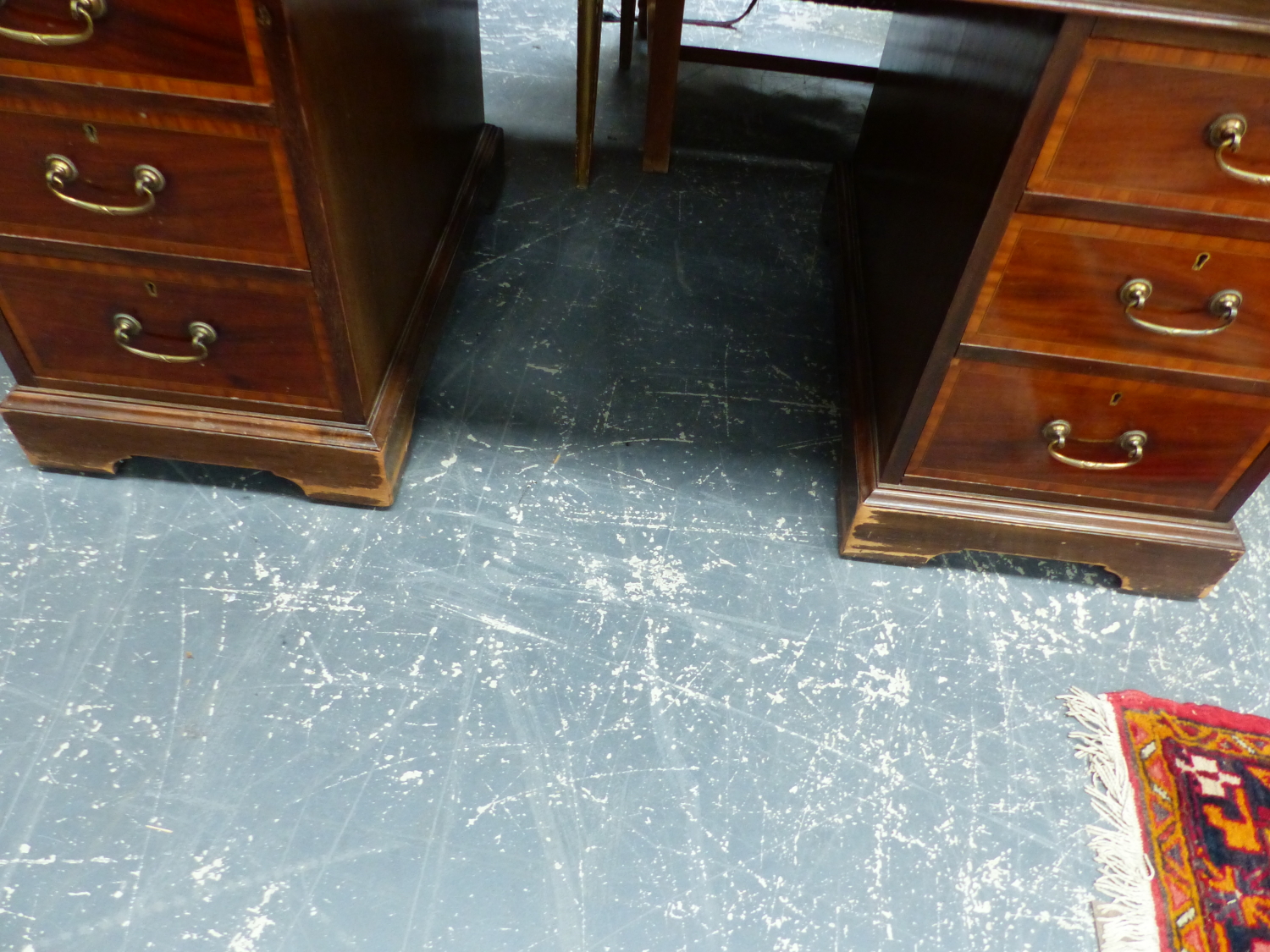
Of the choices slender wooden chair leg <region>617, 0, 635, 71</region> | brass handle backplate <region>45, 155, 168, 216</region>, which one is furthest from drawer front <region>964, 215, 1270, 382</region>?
slender wooden chair leg <region>617, 0, 635, 71</region>

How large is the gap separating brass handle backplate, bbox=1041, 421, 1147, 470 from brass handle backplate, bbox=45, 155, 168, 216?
3.54 feet

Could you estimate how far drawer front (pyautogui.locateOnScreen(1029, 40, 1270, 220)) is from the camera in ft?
2.66

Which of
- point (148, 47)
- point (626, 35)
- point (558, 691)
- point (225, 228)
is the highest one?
point (148, 47)

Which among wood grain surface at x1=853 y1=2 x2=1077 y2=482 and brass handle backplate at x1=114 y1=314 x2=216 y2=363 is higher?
wood grain surface at x1=853 y1=2 x2=1077 y2=482

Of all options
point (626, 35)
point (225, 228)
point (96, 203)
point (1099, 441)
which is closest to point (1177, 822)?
point (1099, 441)

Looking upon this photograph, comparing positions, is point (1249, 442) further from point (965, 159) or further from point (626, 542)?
point (626, 542)

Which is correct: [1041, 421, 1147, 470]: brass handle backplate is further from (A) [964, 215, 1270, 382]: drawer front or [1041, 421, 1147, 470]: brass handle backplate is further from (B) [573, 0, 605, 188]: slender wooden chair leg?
(B) [573, 0, 605, 188]: slender wooden chair leg

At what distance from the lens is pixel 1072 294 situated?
3.24 ft

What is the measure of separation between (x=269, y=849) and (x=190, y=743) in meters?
0.17

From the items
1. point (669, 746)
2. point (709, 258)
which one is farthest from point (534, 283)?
point (669, 746)

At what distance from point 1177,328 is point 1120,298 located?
78mm

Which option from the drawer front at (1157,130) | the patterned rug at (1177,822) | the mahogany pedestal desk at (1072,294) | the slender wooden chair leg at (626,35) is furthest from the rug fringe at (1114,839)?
the slender wooden chair leg at (626,35)

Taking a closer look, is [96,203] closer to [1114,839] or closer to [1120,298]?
[1120,298]

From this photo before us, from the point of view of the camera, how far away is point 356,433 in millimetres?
1210
